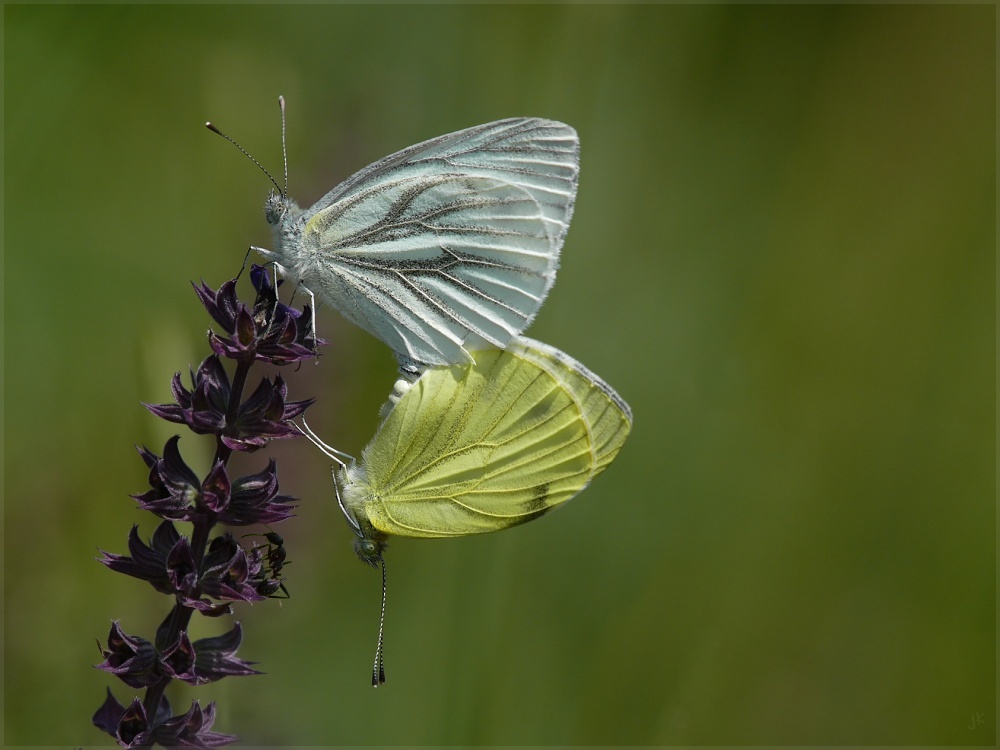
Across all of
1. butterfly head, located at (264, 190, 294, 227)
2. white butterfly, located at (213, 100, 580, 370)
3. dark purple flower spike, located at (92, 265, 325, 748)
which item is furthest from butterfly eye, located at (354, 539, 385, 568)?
butterfly head, located at (264, 190, 294, 227)

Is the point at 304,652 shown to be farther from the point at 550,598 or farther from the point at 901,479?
the point at 901,479

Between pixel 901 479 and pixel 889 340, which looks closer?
pixel 901 479

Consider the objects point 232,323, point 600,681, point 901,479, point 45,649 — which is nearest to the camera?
point 232,323

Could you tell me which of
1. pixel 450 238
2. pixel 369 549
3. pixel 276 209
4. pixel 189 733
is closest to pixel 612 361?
pixel 450 238

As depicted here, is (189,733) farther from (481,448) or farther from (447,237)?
(447,237)

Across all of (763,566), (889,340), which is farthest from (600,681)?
(889,340)

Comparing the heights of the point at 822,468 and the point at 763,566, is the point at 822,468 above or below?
above
